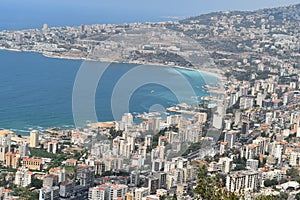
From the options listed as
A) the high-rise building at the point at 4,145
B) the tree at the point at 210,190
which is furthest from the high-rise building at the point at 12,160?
the tree at the point at 210,190

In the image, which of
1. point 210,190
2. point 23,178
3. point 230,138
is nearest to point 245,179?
point 230,138

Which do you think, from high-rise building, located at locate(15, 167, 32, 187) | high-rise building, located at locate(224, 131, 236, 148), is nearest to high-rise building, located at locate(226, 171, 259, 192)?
high-rise building, located at locate(224, 131, 236, 148)

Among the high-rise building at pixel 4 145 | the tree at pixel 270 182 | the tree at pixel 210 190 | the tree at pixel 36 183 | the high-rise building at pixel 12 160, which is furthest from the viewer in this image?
the high-rise building at pixel 4 145

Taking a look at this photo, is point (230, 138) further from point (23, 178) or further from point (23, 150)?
point (23, 178)

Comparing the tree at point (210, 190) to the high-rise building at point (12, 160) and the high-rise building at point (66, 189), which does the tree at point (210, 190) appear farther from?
the high-rise building at point (12, 160)

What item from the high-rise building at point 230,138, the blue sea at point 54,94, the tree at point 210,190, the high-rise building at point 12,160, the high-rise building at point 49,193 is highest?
the blue sea at point 54,94

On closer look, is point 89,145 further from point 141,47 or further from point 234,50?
point 234,50

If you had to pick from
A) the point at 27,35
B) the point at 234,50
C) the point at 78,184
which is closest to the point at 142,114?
the point at 78,184

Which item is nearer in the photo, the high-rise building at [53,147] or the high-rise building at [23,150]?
the high-rise building at [23,150]

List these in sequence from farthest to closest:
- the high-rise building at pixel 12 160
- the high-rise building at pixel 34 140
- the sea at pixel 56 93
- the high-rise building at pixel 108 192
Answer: the sea at pixel 56 93
the high-rise building at pixel 34 140
the high-rise building at pixel 12 160
the high-rise building at pixel 108 192
